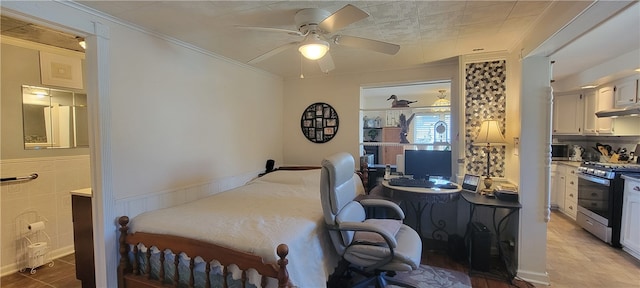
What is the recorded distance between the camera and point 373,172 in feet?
12.9

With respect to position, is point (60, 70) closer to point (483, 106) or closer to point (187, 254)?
point (187, 254)

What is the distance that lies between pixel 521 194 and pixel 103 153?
364cm

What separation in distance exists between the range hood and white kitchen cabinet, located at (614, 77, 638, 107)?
0.21ft

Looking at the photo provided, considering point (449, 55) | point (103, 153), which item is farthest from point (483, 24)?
point (103, 153)

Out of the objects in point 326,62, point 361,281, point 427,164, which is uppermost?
point 326,62

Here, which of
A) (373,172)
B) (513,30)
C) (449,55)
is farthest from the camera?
(373,172)

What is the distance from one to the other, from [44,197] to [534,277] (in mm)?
5135

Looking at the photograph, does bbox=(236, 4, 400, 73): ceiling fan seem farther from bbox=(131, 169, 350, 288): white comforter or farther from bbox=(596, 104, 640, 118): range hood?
bbox=(596, 104, 640, 118): range hood

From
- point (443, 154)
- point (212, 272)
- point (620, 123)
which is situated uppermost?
point (620, 123)

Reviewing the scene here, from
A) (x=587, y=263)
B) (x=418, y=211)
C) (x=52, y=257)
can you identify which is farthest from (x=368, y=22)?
(x=52, y=257)

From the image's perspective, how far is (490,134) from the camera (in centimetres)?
290

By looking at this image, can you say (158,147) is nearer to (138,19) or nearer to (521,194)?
(138,19)

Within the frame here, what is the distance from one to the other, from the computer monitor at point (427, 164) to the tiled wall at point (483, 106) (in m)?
0.28

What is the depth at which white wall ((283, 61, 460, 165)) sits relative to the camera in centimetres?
372
